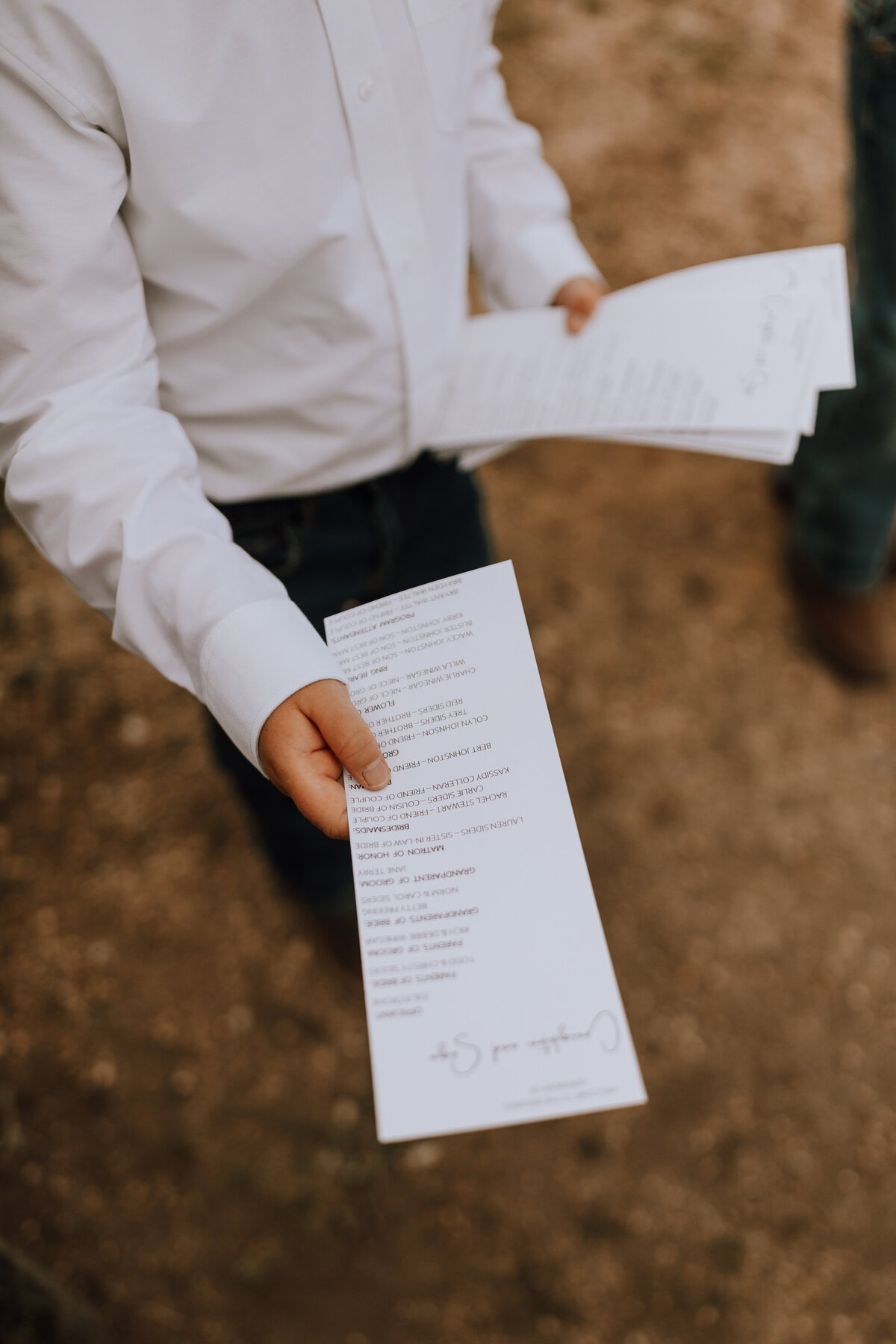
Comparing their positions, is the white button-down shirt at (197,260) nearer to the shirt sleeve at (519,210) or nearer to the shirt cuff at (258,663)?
the shirt cuff at (258,663)

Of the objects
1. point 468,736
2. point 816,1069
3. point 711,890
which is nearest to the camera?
point 468,736

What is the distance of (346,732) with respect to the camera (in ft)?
1.85

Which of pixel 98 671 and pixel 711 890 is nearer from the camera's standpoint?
pixel 711 890

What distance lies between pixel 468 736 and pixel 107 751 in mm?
1235

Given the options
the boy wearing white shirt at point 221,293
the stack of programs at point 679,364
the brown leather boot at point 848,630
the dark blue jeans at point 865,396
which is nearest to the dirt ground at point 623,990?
the brown leather boot at point 848,630

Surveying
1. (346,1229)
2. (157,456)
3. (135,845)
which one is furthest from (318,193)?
(346,1229)

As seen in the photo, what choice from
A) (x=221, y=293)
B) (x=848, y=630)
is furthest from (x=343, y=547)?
(x=848, y=630)

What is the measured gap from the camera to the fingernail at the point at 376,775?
57cm

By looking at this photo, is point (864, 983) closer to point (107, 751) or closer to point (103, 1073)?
point (103, 1073)

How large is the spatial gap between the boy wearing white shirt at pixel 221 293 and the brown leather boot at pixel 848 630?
42.3 inches

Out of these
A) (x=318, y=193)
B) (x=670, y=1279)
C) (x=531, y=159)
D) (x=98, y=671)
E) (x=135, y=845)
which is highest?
(x=318, y=193)

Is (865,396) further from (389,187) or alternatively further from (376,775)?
(376,775)

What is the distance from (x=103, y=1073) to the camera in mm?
1356

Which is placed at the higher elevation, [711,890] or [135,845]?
[135,845]
